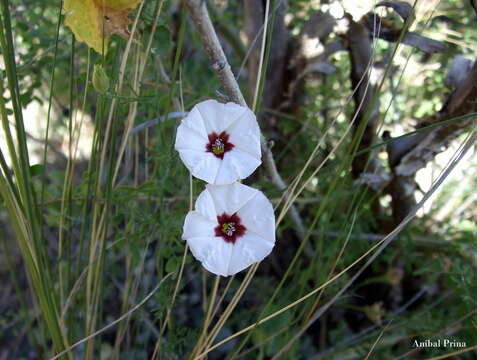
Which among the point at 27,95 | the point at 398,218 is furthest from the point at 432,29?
the point at 27,95

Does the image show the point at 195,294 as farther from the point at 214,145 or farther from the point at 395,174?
the point at 214,145

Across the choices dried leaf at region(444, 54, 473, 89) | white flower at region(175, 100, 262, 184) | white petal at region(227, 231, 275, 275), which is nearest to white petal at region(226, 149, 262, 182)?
white flower at region(175, 100, 262, 184)

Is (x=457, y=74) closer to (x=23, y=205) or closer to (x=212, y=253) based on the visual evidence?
(x=212, y=253)

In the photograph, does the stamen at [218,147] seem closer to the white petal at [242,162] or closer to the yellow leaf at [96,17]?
the white petal at [242,162]

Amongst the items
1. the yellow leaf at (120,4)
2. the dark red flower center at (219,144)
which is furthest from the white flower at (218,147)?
the yellow leaf at (120,4)

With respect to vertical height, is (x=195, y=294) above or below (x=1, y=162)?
below

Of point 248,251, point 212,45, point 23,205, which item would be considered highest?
point 212,45

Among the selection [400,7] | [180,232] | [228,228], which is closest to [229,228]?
[228,228]
